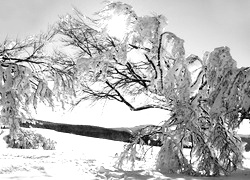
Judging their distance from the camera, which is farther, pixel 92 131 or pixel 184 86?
pixel 92 131

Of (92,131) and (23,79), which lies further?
(92,131)

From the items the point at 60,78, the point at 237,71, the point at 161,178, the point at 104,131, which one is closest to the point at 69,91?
the point at 60,78

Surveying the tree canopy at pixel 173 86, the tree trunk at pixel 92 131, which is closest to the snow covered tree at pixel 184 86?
the tree canopy at pixel 173 86

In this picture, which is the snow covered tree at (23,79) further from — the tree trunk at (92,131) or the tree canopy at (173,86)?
the tree trunk at (92,131)

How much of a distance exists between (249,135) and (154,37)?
13875mm

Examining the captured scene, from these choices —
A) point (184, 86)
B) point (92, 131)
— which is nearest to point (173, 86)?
point (184, 86)

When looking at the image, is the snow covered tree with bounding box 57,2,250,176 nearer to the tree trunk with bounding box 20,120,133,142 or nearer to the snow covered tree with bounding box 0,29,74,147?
the snow covered tree with bounding box 0,29,74,147

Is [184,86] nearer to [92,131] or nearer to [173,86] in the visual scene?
[173,86]

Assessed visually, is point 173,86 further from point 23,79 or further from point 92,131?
point 92,131

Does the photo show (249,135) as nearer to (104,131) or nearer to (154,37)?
(104,131)

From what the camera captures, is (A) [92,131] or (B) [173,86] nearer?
(B) [173,86]

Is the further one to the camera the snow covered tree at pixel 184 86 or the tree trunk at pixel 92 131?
the tree trunk at pixel 92 131

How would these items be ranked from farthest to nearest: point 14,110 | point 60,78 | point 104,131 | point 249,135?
point 104,131, point 249,135, point 60,78, point 14,110

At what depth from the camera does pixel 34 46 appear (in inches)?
368
